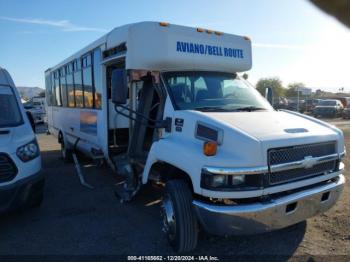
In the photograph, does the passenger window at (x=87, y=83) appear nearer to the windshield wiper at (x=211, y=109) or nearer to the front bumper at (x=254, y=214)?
the windshield wiper at (x=211, y=109)

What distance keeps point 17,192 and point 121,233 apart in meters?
1.53

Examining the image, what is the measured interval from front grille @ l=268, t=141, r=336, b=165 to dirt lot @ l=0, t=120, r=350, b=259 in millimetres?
1217

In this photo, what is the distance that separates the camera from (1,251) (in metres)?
4.24

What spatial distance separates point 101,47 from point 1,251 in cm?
398

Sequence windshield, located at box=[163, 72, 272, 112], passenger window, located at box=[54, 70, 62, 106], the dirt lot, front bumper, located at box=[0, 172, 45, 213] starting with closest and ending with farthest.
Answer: the dirt lot → front bumper, located at box=[0, 172, 45, 213] → windshield, located at box=[163, 72, 272, 112] → passenger window, located at box=[54, 70, 62, 106]

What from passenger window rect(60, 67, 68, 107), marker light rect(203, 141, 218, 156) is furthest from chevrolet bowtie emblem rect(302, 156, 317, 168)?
passenger window rect(60, 67, 68, 107)

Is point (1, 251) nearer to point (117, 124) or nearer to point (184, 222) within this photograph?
point (184, 222)

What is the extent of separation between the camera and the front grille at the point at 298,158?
361 centimetres

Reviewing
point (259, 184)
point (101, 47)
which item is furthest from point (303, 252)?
point (101, 47)

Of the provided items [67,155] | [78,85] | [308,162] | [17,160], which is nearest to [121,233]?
[17,160]

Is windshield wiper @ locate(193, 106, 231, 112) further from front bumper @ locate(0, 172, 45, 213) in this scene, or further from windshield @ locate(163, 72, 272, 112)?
front bumper @ locate(0, 172, 45, 213)

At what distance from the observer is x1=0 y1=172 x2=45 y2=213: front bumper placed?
175 inches

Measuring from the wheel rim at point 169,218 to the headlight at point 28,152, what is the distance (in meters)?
2.15

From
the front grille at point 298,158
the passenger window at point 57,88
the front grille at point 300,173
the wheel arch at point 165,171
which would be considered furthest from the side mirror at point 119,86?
the passenger window at point 57,88
